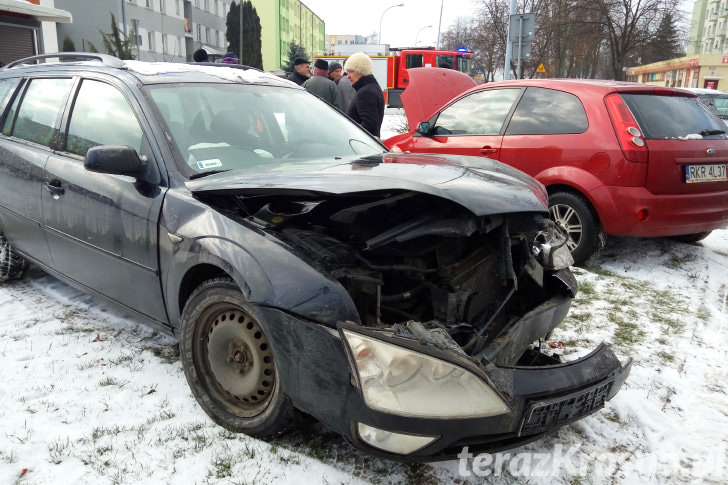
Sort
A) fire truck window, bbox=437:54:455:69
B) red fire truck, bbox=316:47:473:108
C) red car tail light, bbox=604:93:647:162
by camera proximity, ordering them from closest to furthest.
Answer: red car tail light, bbox=604:93:647:162, fire truck window, bbox=437:54:455:69, red fire truck, bbox=316:47:473:108

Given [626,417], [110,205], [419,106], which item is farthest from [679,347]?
[419,106]

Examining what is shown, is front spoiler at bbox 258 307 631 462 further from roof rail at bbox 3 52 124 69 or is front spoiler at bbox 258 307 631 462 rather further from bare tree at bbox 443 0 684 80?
bare tree at bbox 443 0 684 80

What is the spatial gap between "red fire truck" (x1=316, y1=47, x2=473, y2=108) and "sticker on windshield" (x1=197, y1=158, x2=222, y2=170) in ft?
82.7

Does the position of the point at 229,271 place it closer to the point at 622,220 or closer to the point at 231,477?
the point at 231,477

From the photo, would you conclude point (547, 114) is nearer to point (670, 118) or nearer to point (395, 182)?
point (670, 118)

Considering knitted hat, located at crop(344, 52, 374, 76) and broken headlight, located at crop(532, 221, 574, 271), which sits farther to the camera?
knitted hat, located at crop(344, 52, 374, 76)

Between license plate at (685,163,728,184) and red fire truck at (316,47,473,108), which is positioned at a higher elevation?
red fire truck at (316,47,473,108)

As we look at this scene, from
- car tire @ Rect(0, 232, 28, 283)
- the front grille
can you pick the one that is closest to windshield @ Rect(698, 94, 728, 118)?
the front grille

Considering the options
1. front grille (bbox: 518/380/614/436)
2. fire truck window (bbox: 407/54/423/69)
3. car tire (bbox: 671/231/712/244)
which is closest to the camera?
front grille (bbox: 518/380/614/436)

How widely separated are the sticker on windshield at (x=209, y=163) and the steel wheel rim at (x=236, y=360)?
0.77 metres

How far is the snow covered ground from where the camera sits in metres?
2.20

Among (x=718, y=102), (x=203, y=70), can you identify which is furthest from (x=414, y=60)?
(x=203, y=70)

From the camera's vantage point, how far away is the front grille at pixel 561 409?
74.2 inches

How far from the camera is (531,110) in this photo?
17.2 ft
